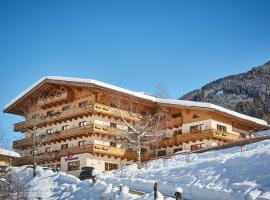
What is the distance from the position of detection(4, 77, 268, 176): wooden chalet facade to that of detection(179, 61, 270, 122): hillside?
1688 inches

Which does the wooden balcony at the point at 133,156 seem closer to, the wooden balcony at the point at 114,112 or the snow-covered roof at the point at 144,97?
the wooden balcony at the point at 114,112

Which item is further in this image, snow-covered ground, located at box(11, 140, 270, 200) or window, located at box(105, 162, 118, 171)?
window, located at box(105, 162, 118, 171)

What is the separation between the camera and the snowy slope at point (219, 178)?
70.8 feet

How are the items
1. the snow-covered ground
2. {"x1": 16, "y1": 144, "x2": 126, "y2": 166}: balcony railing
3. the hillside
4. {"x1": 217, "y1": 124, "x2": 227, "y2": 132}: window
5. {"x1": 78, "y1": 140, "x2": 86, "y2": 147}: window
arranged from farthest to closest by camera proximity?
1. the hillside
2. {"x1": 217, "y1": 124, "x2": 227, "y2": 132}: window
3. {"x1": 78, "y1": 140, "x2": 86, "y2": 147}: window
4. {"x1": 16, "y1": 144, "x2": 126, "y2": 166}: balcony railing
5. the snow-covered ground

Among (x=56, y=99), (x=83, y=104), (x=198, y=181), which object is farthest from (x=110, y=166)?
(x=198, y=181)

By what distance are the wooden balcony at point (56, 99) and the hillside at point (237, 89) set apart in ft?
162

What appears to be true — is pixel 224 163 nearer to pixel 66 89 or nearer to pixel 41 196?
pixel 41 196

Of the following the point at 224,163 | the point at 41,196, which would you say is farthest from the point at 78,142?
the point at 224,163

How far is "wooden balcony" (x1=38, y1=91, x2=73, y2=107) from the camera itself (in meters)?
46.9

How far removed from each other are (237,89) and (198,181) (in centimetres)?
8660

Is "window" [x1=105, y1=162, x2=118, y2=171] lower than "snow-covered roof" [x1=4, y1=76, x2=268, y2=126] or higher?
lower

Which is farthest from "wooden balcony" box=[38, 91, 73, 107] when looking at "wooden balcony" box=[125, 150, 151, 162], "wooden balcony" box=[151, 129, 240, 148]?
"wooden balcony" box=[151, 129, 240, 148]

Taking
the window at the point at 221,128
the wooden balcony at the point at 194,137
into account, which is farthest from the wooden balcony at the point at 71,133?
the window at the point at 221,128

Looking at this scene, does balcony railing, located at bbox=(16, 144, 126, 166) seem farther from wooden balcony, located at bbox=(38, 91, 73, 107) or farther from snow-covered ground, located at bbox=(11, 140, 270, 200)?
snow-covered ground, located at bbox=(11, 140, 270, 200)
